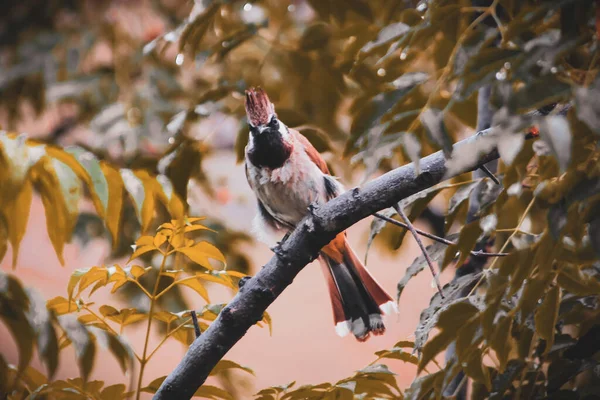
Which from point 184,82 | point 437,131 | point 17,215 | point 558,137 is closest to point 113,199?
point 17,215

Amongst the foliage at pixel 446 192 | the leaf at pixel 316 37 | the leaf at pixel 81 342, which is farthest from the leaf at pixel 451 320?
the leaf at pixel 316 37

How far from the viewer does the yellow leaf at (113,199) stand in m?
1.17

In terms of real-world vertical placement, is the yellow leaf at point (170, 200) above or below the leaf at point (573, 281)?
above

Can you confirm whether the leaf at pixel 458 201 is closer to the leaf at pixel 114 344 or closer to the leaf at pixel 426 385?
the leaf at pixel 426 385

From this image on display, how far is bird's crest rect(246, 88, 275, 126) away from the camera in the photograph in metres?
1.41

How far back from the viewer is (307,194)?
5.05ft

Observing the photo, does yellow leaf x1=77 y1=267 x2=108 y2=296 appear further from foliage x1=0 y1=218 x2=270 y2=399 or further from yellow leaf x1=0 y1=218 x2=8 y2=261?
yellow leaf x1=0 y1=218 x2=8 y2=261

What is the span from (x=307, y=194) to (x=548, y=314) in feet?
2.51

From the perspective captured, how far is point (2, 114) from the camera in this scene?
9.76 ft

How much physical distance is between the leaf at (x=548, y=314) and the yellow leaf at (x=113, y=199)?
2.33 ft

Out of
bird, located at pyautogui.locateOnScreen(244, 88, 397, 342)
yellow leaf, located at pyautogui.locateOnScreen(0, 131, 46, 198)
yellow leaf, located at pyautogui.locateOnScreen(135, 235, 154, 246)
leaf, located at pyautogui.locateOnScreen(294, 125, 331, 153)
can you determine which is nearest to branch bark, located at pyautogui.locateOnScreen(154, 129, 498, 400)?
yellow leaf, located at pyautogui.locateOnScreen(135, 235, 154, 246)

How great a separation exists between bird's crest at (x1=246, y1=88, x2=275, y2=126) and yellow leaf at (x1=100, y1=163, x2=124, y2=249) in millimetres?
332

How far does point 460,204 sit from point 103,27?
1.95 m

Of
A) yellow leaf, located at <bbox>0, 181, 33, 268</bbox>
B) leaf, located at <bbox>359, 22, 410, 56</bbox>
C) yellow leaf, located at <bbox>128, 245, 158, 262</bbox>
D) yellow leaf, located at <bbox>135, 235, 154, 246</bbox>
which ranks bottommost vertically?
yellow leaf, located at <bbox>128, 245, 158, 262</bbox>
